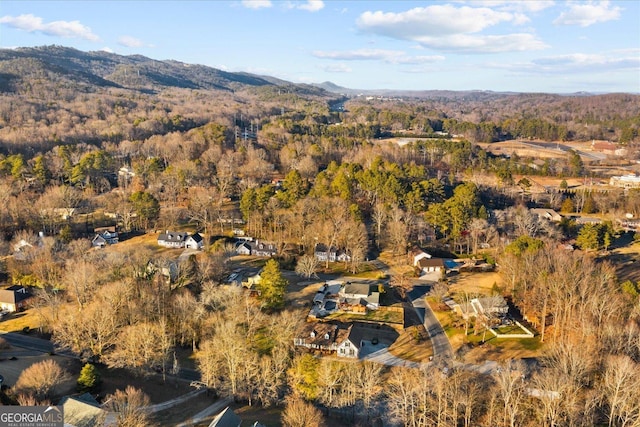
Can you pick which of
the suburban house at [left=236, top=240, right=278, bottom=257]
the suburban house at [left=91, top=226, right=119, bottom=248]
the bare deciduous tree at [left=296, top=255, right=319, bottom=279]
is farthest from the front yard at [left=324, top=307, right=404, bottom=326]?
the suburban house at [left=91, top=226, right=119, bottom=248]

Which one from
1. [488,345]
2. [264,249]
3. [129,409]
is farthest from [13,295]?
[488,345]

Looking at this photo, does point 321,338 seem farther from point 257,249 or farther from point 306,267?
point 257,249

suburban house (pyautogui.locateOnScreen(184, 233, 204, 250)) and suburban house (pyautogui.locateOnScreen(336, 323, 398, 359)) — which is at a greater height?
suburban house (pyautogui.locateOnScreen(184, 233, 204, 250))

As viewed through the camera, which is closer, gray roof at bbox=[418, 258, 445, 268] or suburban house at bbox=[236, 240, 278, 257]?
gray roof at bbox=[418, 258, 445, 268]

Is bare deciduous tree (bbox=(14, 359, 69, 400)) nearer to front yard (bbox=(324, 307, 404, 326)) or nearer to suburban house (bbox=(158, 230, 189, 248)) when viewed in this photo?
front yard (bbox=(324, 307, 404, 326))

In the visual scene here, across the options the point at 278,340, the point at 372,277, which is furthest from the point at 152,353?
the point at 372,277

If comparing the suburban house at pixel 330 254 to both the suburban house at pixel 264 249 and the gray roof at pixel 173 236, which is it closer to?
the suburban house at pixel 264 249
